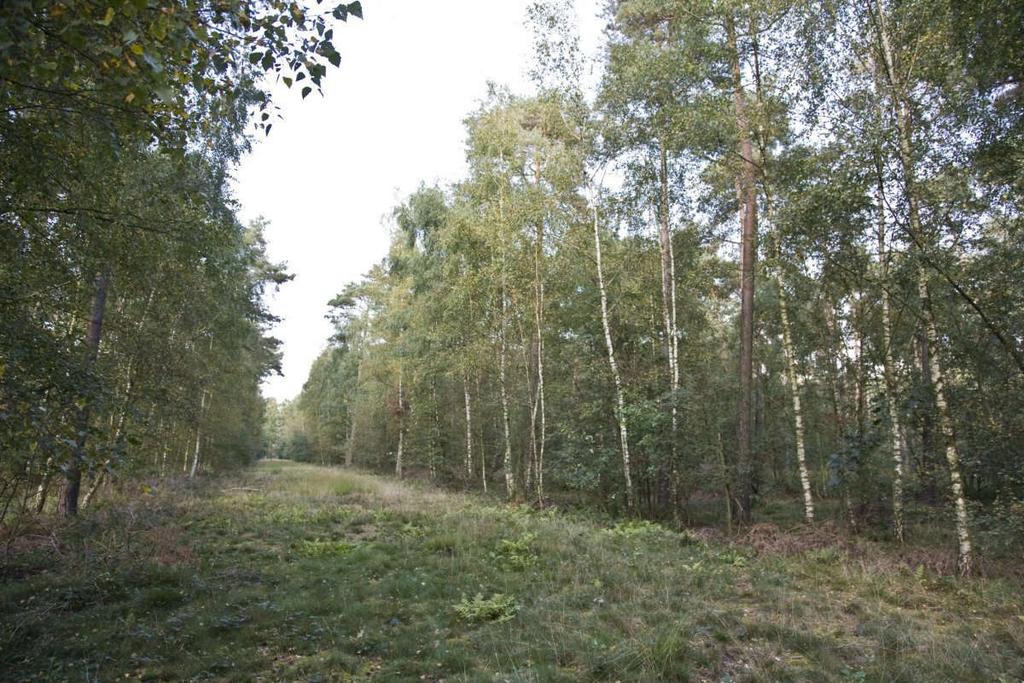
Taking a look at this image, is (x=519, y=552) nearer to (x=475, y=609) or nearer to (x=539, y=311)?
(x=475, y=609)

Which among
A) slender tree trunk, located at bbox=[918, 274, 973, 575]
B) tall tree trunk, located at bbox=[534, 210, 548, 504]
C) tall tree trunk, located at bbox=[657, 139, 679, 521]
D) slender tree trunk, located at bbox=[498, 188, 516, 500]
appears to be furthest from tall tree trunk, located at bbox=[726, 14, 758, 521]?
slender tree trunk, located at bbox=[498, 188, 516, 500]

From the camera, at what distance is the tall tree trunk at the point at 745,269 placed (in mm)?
11703

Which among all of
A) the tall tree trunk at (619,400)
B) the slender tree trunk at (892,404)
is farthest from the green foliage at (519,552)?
the slender tree trunk at (892,404)

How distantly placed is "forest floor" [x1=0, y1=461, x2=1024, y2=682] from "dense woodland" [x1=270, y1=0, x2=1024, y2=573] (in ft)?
5.78

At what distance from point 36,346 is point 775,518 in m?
15.3

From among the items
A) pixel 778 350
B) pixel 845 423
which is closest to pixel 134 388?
pixel 845 423

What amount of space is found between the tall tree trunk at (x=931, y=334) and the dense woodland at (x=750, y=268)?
3 centimetres

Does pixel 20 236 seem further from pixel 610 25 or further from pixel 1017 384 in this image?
pixel 610 25

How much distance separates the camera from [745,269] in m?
12.0

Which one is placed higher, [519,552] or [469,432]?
[469,432]

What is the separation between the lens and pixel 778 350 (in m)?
21.7

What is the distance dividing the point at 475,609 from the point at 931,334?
7.82m

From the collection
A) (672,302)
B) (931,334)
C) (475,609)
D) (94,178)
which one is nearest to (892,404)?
(931,334)

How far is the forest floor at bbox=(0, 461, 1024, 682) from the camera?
15.2ft
